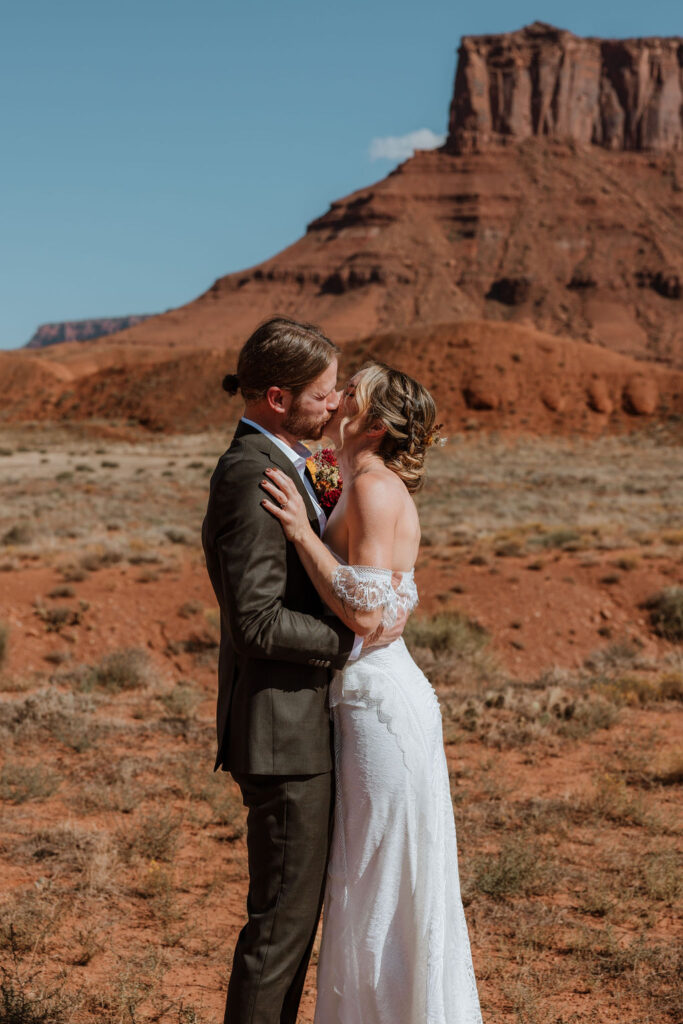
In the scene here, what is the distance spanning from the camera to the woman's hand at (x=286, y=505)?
99.2 inches

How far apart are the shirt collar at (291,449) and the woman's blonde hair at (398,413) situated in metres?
0.24

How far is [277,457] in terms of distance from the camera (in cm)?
267

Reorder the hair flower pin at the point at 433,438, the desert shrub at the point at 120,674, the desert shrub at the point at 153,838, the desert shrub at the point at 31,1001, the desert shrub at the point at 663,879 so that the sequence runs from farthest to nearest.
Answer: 1. the desert shrub at the point at 120,674
2. the desert shrub at the point at 153,838
3. the desert shrub at the point at 663,879
4. the desert shrub at the point at 31,1001
5. the hair flower pin at the point at 433,438

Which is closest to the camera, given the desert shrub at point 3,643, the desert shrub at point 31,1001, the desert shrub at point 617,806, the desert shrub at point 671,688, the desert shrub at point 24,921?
the desert shrub at point 31,1001

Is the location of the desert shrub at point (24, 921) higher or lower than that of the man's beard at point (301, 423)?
lower

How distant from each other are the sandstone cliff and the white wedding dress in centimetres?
11979

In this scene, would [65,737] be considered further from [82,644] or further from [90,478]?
[90,478]

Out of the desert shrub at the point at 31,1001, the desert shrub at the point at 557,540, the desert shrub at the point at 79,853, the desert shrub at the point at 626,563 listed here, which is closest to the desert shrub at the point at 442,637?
the desert shrub at the point at 626,563

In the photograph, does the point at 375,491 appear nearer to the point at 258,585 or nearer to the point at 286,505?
the point at 286,505

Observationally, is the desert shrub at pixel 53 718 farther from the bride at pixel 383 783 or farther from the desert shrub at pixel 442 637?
the bride at pixel 383 783

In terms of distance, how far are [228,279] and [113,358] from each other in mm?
38628

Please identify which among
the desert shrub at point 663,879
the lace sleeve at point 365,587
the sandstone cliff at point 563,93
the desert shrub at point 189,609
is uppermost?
the sandstone cliff at point 563,93

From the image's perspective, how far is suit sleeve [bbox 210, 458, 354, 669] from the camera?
2457mm

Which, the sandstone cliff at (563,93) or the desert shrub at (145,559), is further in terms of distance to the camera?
the sandstone cliff at (563,93)
